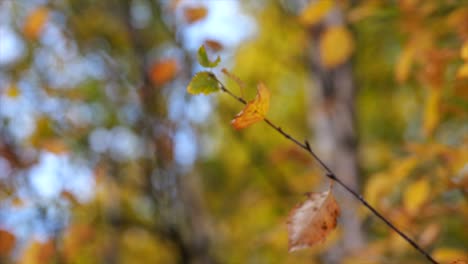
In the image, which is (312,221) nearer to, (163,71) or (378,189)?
(378,189)

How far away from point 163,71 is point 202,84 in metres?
1.32

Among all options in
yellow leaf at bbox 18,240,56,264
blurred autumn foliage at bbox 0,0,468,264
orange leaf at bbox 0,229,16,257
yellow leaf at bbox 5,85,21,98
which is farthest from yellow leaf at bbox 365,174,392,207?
yellow leaf at bbox 5,85,21,98

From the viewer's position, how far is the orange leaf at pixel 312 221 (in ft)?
2.13

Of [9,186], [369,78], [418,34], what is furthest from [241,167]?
[418,34]

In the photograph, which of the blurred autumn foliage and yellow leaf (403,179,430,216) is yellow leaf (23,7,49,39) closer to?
the blurred autumn foliage

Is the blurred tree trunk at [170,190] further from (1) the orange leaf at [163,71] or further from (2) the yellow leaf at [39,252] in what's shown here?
(2) the yellow leaf at [39,252]

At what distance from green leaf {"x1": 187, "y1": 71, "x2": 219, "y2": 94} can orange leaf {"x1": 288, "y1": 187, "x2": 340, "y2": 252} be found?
0.66ft

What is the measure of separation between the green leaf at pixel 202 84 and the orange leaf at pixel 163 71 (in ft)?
4.27

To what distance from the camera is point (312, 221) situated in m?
0.66

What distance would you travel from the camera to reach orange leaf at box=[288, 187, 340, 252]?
65 centimetres

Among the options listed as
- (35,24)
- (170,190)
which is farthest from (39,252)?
(35,24)

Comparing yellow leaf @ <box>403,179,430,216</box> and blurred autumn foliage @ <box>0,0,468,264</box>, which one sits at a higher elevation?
blurred autumn foliage @ <box>0,0,468,264</box>

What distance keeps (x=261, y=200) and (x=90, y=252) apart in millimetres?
1570

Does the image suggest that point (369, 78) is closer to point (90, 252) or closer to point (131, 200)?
point (131, 200)
